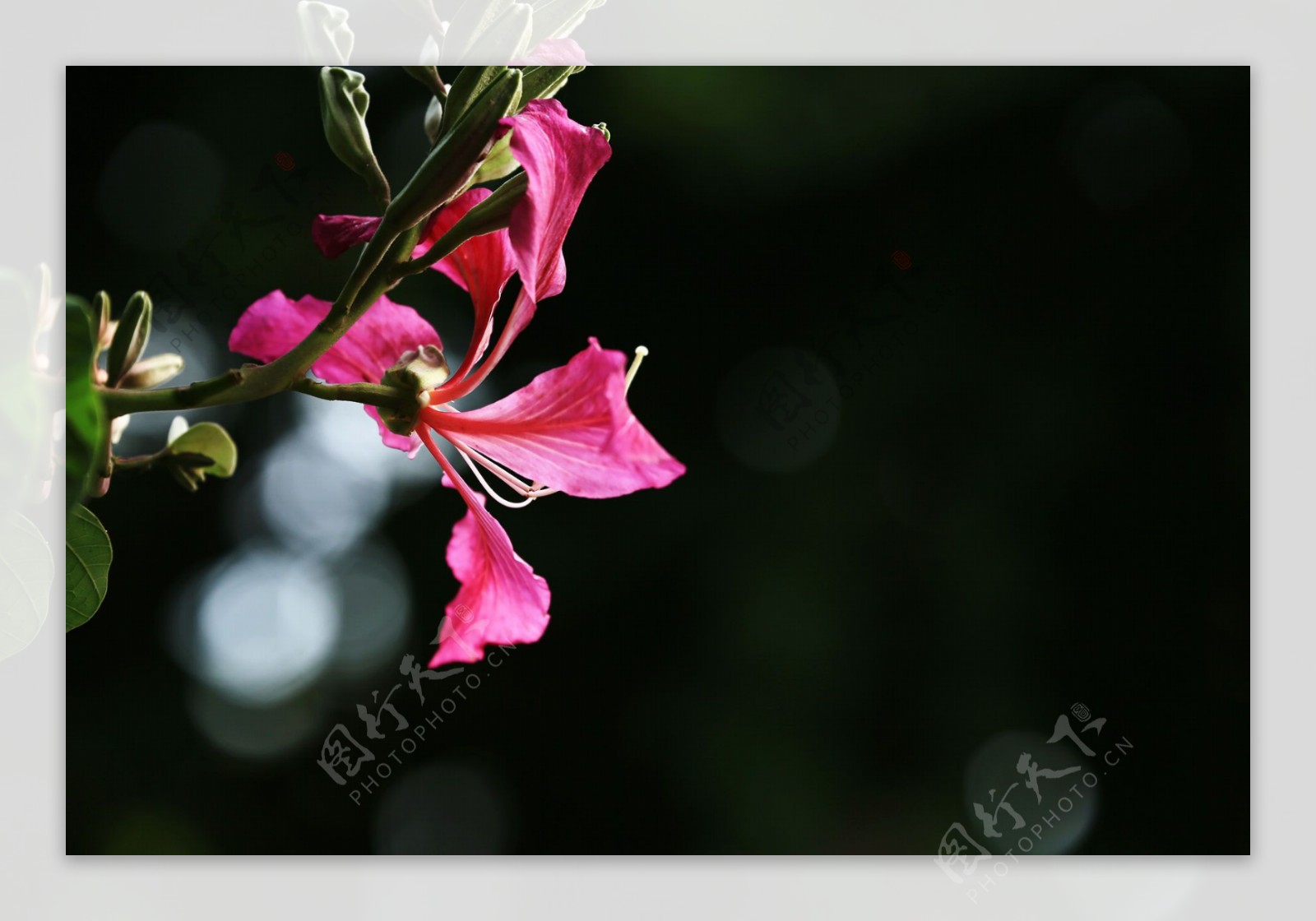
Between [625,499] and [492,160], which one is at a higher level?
[492,160]

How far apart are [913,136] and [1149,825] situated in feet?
3.28

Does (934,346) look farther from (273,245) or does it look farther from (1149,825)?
(273,245)

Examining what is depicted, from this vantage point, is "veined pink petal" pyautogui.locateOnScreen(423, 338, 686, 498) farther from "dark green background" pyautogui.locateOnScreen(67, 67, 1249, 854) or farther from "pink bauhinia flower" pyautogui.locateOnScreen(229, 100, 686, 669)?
"dark green background" pyautogui.locateOnScreen(67, 67, 1249, 854)

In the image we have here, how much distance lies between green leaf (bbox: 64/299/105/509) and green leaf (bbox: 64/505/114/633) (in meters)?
0.09

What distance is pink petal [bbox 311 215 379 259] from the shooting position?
41cm

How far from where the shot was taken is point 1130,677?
142 cm

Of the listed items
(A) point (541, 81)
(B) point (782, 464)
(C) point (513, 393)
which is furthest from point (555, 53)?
(B) point (782, 464)

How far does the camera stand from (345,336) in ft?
1.71

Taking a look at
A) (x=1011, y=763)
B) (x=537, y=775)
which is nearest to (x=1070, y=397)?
(x=1011, y=763)

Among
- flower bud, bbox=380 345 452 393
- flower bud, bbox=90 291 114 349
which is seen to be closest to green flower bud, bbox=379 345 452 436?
flower bud, bbox=380 345 452 393

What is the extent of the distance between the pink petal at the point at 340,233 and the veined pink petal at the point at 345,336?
10 centimetres

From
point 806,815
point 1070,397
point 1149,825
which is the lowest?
point 806,815

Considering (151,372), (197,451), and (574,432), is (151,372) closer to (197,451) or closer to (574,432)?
(197,451)

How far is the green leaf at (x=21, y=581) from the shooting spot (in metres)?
0.37
